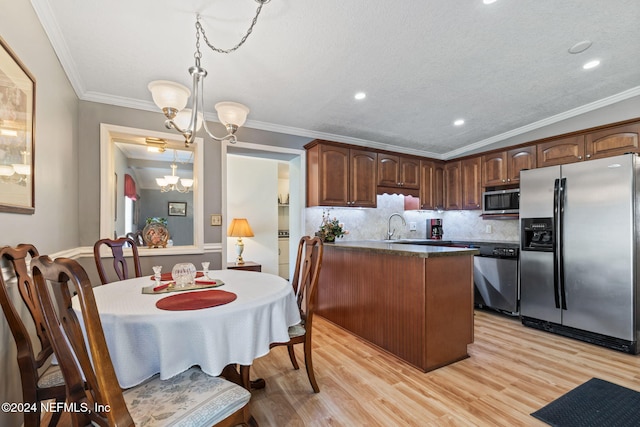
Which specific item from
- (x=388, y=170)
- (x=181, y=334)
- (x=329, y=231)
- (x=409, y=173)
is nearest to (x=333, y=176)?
(x=329, y=231)

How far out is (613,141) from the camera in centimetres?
296

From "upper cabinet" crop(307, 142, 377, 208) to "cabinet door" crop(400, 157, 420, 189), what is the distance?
0.55 m

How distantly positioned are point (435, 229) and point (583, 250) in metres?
2.19

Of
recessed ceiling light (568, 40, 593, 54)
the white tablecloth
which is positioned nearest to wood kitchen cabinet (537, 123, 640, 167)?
recessed ceiling light (568, 40, 593, 54)

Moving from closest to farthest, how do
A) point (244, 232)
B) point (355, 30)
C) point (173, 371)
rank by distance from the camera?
point (173, 371)
point (355, 30)
point (244, 232)

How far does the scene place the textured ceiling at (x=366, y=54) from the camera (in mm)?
1768

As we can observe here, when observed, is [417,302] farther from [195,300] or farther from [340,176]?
[340,176]

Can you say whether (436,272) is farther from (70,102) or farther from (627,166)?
(70,102)

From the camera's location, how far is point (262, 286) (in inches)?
Answer: 70.1

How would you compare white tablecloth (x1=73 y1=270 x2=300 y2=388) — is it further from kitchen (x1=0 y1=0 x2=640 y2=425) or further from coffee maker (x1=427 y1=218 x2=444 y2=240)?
coffee maker (x1=427 y1=218 x2=444 y2=240)

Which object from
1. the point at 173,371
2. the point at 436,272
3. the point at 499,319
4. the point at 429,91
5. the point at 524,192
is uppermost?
the point at 429,91

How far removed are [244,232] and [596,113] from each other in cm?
474

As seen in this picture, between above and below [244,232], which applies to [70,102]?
above

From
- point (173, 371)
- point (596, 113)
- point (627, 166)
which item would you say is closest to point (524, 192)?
point (627, 166)
